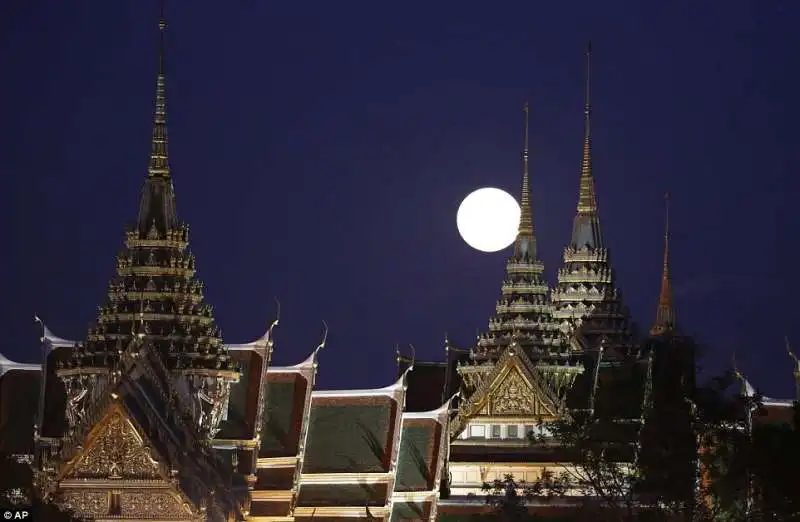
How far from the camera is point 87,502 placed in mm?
47781

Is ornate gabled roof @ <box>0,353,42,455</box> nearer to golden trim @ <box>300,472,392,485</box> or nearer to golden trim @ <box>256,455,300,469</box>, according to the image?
golden trim @ <box>256,455,300,469</box>

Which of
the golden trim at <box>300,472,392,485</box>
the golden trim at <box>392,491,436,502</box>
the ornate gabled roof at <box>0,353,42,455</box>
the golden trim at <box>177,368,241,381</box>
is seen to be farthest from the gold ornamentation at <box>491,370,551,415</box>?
the golden trim at <box>177,368,241,381</box>

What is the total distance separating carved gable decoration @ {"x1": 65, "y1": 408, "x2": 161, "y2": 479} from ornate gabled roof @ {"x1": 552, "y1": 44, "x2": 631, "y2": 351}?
2940 centimetres

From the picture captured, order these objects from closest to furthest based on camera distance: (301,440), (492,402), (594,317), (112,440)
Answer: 1. (112,440)
2. (301,440)
3. (492,402)
4. (594,317)

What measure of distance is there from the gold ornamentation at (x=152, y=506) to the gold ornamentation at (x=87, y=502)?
292 mm

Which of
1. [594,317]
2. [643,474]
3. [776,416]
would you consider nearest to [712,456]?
[643,474]

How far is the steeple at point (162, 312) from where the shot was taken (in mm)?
51188

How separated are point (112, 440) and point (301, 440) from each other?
7487mm

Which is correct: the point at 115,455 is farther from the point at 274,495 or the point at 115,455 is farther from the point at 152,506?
the point at 274,495

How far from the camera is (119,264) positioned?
171ft

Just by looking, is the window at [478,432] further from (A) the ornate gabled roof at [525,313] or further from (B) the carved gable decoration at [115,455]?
(B) the carved gable decoration at [115,455]

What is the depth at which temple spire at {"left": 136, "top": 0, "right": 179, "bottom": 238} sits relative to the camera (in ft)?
171

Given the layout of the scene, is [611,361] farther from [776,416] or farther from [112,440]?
[112,440]

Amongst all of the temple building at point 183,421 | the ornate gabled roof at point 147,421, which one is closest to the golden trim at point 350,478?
the temple building at point 183,421
